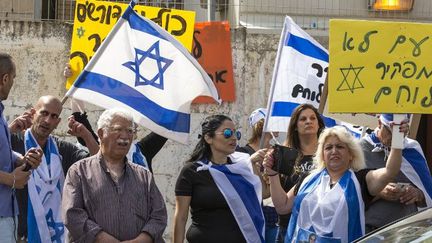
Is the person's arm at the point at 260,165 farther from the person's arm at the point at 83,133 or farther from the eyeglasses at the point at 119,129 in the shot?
the eyeglasses at the point at 119,129

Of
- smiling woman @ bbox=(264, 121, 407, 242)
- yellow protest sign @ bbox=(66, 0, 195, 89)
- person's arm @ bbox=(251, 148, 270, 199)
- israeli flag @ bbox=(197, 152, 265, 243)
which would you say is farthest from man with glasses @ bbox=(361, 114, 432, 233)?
yellow protest sign @ bbox=(66, 0, 195, 89)

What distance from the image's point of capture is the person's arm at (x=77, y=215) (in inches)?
239

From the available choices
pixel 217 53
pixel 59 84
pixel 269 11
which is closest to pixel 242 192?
pixel 217 53

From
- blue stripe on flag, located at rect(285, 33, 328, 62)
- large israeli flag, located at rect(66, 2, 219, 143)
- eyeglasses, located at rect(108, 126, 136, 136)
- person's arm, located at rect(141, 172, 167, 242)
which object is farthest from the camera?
blue stripe on flag, located at rect(285, 33, 328, 62)

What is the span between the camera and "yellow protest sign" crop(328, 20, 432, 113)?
6.77m

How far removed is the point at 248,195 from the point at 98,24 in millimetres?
3230

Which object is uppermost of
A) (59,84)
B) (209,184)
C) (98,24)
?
(98,24)

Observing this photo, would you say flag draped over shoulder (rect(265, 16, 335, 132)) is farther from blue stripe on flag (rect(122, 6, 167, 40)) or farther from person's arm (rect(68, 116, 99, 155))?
person's arm (rect(68, 116, 99, 155))

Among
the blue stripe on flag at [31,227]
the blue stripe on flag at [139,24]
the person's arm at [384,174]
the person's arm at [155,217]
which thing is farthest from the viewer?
the blue stripe on flag at [139,24]

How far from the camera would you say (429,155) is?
12102 mm

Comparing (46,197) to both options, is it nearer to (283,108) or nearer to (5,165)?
(5,165)

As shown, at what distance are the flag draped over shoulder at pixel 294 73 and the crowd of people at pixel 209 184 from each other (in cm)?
72

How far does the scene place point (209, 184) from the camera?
24.2ft

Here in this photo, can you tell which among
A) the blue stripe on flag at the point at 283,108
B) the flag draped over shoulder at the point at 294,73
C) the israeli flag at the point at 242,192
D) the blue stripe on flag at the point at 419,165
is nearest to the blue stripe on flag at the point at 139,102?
the israeli flag at the point at 242,192
